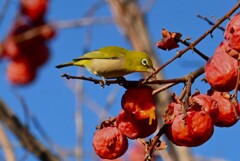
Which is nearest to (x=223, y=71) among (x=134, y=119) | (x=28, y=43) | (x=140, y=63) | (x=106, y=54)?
A: (x=134, y=119)

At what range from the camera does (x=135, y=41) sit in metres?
3.44

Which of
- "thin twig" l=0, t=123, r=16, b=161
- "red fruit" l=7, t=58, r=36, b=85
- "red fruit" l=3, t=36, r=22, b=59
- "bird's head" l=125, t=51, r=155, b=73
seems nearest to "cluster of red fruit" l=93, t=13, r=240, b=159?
"bird's head" l=125, t=51, r=155, b=73

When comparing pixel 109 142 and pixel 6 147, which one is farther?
pixel 6 147

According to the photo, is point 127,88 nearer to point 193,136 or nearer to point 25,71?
point 193,136

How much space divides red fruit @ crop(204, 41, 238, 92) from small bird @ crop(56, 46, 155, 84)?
0.86 ft

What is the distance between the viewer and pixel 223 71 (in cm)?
102

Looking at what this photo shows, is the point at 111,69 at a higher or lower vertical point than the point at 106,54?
lower

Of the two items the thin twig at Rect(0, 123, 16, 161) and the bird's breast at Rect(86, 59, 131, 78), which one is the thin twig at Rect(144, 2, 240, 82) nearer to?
the bird's breast at Rect(86, 59, 131, 78)

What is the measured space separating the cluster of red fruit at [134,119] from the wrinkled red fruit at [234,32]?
18cm

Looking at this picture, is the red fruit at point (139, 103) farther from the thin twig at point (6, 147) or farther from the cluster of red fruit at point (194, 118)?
the thin twig at point (6, 147)

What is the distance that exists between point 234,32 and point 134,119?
0.82ft

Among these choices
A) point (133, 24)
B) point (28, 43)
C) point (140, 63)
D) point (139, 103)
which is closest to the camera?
point (139, 103)

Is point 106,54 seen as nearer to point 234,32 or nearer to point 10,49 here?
point 234,32

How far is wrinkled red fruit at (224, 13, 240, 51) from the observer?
39.2 inches
